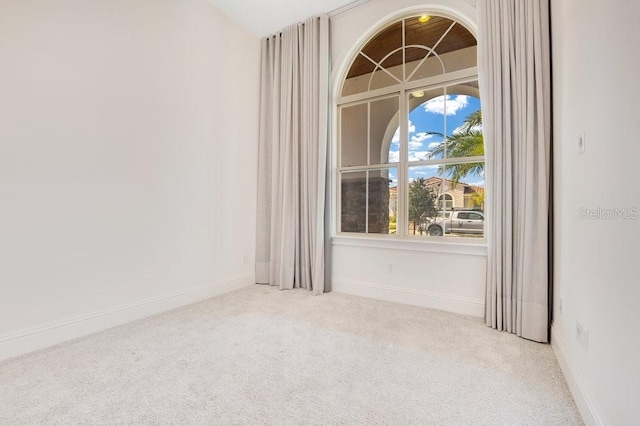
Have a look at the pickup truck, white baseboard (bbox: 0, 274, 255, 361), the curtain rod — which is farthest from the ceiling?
white baseboard (bbox: 0, 274, 255, 361)

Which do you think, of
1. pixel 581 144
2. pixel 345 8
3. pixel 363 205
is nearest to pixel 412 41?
pixel 345 8

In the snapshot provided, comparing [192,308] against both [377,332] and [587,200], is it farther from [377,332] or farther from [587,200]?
[587,200]

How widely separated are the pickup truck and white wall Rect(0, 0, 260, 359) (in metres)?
2.23

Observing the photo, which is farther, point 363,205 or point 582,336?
point 363,205

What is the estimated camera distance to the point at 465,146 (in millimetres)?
2920

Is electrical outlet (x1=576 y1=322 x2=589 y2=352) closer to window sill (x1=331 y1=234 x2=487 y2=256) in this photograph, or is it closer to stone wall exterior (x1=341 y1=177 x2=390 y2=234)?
window sill (x1=331 y1=234 x2=487 y2=256)

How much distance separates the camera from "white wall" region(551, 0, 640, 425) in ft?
3.36

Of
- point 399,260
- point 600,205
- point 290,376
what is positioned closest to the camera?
point 600,205

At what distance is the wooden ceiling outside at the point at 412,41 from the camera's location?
116 inches

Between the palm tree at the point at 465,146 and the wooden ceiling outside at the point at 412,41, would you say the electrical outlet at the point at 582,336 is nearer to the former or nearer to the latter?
the palm tree at the point at 465,146

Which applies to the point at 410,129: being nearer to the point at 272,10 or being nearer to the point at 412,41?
the point at 412,41

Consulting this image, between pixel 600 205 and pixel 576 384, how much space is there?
3.07 feet

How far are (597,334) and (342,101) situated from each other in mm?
3117

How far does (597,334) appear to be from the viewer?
4.25 feet
